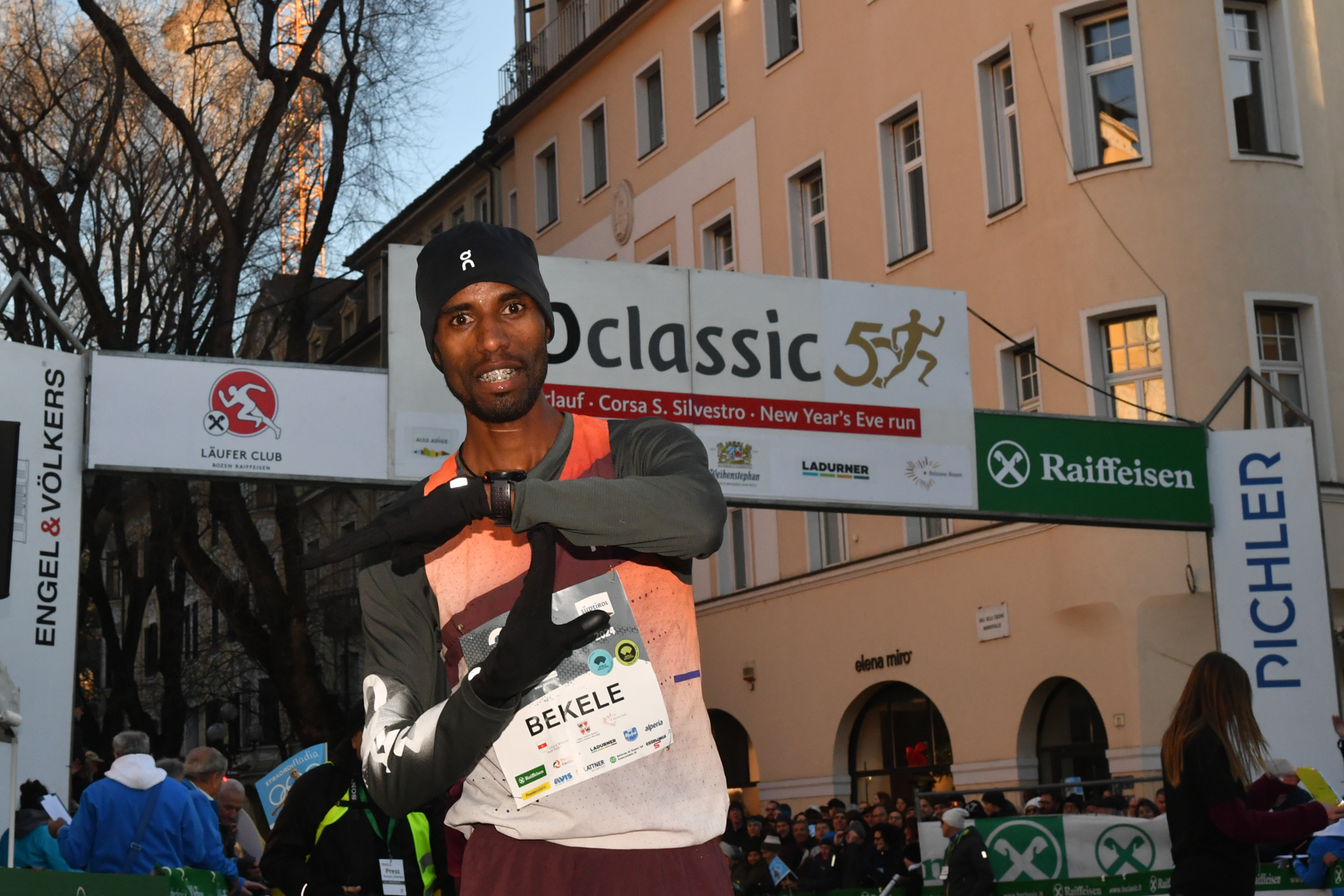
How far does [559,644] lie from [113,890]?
641 centimetres

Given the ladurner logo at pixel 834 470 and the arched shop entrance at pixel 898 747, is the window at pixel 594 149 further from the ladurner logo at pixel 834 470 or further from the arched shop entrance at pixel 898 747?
the ladurner logo at pixel 834 470

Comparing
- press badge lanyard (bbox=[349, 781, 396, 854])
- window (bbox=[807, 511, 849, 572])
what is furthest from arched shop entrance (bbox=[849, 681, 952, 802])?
press badge lanyard (bbox=[349, 781, 396, 854])

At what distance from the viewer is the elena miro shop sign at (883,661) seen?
25.2 m

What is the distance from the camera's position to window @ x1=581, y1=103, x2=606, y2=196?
3456 cm

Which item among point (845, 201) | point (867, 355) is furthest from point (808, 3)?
point (867, 355)

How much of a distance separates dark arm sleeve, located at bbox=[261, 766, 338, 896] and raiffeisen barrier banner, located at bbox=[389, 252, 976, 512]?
5.55 metres

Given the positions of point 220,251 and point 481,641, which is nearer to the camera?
point 481,641

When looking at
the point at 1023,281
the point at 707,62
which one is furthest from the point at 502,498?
the point at 707,62

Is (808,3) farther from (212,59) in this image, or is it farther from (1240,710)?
(1240,710)

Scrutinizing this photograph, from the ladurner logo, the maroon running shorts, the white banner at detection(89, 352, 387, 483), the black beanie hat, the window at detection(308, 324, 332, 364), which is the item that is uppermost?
the window at detection(308, 324, 332, 364)

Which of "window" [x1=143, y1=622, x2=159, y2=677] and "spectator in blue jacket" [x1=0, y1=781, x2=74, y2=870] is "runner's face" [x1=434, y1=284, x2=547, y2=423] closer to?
"spectator in blue jacket" [x1=0, y1=781, x2=74, y2=870]

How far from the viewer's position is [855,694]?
86.1ft

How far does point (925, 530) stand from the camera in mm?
25234

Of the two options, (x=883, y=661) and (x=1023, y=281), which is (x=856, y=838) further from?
(x=1023, y=281)
